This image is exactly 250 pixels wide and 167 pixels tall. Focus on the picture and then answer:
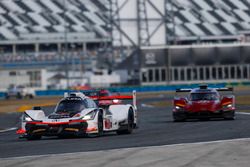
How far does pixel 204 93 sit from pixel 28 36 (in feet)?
337

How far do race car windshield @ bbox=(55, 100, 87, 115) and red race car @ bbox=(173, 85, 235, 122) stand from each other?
8.45m

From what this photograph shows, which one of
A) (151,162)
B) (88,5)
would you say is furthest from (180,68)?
(151,162)

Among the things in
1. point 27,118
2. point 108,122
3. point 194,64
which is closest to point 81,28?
point 194,64

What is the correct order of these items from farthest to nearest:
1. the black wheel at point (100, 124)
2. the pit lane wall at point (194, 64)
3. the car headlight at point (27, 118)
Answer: the pit lane wall at point (194, 64) < the black wheel at point (100, 124) < the car headlight at point (27, 118)

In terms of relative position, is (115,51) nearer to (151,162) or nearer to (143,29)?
(143,29)

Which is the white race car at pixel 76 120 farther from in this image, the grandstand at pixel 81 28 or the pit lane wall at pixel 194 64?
the grandstand at pixel 81 28

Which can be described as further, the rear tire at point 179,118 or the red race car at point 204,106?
the rear tire at point 179,118

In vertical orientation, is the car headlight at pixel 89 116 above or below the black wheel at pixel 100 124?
above

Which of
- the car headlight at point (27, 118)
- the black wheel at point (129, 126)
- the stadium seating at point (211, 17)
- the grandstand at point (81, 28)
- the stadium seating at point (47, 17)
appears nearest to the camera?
the car headlight at point (27, 118)

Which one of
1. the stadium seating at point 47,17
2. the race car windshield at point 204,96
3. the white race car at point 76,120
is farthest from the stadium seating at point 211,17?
the white race car at point 76,120

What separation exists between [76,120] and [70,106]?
3.39 ft

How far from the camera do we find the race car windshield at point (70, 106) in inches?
966

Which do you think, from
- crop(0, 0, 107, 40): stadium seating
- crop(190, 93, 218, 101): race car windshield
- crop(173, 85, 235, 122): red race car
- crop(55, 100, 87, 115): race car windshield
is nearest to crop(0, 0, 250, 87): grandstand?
crop(0, 0, 107, 40): stadium seating

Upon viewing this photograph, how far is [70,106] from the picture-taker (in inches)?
973
